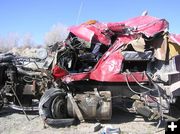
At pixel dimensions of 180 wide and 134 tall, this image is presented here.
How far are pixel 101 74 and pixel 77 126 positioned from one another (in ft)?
3.92

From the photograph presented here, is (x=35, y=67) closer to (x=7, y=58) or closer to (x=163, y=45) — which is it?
(x=7, y=58)

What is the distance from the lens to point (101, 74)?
8297 mm

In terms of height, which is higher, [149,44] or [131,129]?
[149,44]

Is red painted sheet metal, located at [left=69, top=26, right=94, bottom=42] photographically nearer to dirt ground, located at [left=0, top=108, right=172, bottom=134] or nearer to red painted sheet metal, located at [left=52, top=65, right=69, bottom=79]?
red painted sheet metal, located at [left=52, top=65, right=69, bottom=79]

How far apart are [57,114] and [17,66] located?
188 cm

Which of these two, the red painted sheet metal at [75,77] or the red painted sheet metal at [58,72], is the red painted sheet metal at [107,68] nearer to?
the red painted sheet metal at [75,77]

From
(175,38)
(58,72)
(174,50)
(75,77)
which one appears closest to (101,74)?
(75,77)

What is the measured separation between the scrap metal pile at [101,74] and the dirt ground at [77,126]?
0.20 metres

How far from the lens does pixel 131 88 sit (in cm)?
851

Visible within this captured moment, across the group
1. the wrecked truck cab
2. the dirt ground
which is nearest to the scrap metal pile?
the wrecked truck cab

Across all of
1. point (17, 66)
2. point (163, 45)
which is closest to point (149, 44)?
point (163, 45)

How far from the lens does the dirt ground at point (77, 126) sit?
764 centimetres

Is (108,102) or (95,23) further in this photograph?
(95,23)

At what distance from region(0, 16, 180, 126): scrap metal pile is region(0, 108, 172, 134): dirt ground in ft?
0.67
